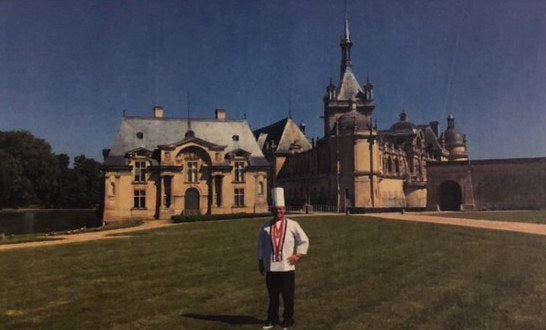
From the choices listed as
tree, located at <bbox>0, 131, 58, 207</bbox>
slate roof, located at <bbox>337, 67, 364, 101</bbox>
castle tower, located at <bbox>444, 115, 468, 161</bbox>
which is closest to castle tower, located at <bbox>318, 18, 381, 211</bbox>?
slate roof, located at <bbox>337, 67, 364, 101</bbox>

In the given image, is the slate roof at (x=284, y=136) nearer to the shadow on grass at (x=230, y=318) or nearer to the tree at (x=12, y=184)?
the tree at (x=12, y=184)

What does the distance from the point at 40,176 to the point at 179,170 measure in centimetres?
5751

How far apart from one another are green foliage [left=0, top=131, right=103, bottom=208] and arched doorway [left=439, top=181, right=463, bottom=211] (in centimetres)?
5988

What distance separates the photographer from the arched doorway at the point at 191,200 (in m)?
49.3

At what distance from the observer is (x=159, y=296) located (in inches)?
428

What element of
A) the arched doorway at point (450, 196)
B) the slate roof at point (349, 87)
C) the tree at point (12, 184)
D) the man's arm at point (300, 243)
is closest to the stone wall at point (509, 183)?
the arched doorway at point (450, 196)

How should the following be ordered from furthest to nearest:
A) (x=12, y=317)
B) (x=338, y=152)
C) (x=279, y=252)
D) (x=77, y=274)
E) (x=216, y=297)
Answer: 1. (x=338, y=152)
2. (x=77, y=274)
3. (x=216, y=297)
4. (x=12, y=317)
5. (x=279, y=252)

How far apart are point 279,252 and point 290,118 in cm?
6814

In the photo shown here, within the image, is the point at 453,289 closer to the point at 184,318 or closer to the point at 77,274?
the point at 184,318

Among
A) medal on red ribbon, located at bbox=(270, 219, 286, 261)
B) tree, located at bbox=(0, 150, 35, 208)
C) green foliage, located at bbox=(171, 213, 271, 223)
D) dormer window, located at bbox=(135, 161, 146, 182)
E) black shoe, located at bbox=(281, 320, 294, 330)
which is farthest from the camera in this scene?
tree, located at bbox=(0, 150, 35, 208)

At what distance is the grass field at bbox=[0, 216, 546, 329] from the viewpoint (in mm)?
8852

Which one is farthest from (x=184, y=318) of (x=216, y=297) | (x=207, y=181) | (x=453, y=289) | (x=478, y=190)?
(x=478, y=190)

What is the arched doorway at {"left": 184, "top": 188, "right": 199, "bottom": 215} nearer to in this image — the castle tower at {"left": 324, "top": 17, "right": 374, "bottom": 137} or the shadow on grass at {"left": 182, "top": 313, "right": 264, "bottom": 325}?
the castle tower at {"left": 324, "top": 17, "right": 374, "bottom": 137}

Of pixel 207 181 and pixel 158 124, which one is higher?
pixel 158 124
